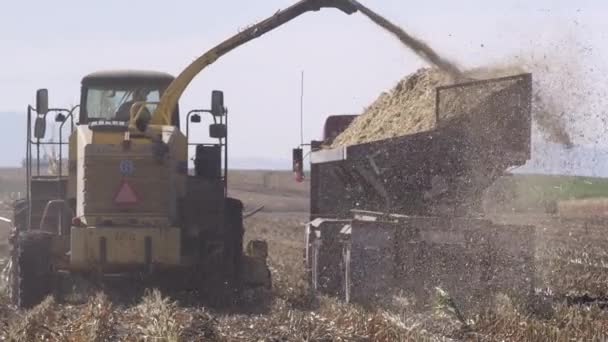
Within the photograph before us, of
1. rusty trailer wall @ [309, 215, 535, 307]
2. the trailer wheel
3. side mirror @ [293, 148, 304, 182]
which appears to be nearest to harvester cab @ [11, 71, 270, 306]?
the trailer wheel

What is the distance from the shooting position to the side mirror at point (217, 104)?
52.2 ft

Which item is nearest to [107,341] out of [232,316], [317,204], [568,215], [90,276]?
[232,316]

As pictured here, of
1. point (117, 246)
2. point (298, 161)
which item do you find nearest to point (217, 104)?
point (117, 246)

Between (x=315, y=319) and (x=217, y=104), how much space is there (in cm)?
518

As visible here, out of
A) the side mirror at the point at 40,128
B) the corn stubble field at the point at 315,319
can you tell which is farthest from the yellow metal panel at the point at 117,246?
the side mirror at the point at 40,128

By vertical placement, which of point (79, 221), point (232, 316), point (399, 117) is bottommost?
point (232, 316)

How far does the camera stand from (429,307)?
1320 cm

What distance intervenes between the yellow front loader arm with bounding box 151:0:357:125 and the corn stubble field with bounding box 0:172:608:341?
2.43 m

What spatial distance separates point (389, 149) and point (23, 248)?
4523 mm

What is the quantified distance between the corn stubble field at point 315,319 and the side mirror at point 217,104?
244 centimetres

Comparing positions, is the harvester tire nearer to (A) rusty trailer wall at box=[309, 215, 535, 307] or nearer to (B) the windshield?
(B) the windshield

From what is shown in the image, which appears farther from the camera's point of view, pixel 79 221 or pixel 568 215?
pixel 568 215

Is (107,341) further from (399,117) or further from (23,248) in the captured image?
(399,117)

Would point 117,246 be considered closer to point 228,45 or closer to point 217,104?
point 217,104
